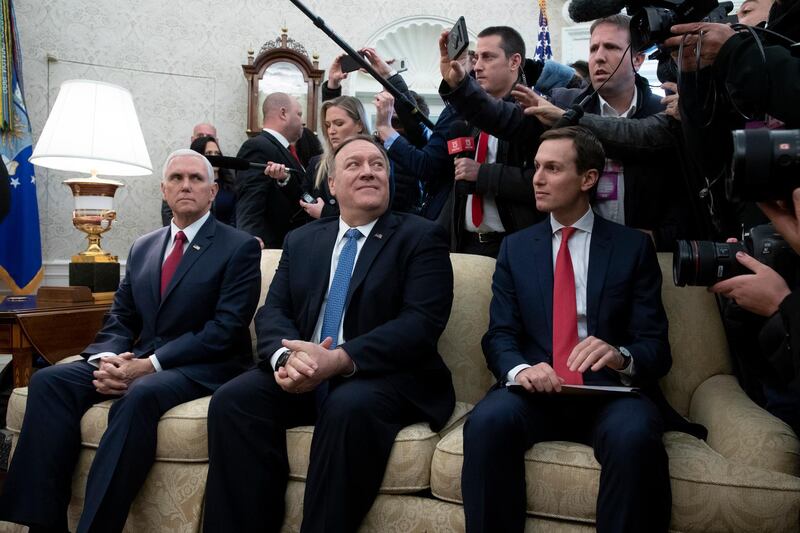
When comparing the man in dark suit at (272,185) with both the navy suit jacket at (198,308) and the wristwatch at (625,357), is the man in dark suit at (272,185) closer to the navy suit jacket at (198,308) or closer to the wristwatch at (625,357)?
the navy suit jacket at (198,308)

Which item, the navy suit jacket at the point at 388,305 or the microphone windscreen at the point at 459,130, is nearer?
the navy suit jacket at the point at 388,305

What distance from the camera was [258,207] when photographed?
3.19 m

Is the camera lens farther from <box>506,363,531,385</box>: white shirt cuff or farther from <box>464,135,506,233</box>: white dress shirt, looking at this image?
<box>464,135,506,233</box>: white dress shirt

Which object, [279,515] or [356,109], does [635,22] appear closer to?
[356,109]

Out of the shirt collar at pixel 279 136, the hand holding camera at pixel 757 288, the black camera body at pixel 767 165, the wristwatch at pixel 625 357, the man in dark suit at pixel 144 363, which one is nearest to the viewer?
the black camera body at pixel 767 165

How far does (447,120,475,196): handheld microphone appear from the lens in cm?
253

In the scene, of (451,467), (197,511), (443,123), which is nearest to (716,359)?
(451,467)

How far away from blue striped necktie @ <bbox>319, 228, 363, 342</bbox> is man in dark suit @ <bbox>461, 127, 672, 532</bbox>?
437mm

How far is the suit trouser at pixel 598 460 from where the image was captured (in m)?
1.52

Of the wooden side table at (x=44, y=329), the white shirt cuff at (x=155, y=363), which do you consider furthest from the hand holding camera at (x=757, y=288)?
the wooden side table at (x=44, y=329)

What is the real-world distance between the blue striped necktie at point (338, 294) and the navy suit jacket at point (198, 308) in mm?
380

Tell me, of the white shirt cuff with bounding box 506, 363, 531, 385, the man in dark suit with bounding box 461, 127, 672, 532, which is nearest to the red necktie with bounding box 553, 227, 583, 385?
the man in dark suit with bounding box 461, 127, 672, 532

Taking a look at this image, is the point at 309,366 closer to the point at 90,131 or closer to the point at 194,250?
the point at 194,250

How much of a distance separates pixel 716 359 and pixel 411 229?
103cm
